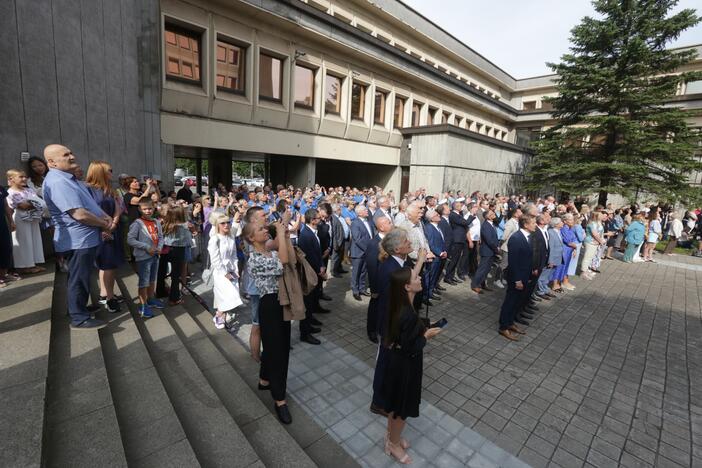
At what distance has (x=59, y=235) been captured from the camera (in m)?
3.80

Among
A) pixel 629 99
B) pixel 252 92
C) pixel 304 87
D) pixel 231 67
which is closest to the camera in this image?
pixel 231 67

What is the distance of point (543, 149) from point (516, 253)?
18.3m

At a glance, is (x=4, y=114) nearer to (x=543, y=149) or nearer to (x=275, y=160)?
(x=275, y=160)

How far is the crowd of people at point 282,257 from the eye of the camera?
326cm

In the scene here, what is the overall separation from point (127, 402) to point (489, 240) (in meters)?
7.51

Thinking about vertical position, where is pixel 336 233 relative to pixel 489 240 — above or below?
below

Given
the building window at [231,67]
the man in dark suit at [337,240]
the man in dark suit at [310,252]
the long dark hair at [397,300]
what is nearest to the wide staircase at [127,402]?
the man in dark suit at [310,252]

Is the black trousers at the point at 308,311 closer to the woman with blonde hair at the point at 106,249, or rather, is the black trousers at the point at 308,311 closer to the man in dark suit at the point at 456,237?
the woman with blonde hair at the point at 106,249

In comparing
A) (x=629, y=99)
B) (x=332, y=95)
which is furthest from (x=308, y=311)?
(x=629, y=99)

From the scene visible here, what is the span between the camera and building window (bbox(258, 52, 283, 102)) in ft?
47.6

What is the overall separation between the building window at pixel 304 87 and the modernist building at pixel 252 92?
0.07 m

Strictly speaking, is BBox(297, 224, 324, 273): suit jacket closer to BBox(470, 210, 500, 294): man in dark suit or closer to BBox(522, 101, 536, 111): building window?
BBox(470, 210, 500, 294): man in dark suit

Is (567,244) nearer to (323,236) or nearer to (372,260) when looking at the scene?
(372,260)

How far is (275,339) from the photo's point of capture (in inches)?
133
